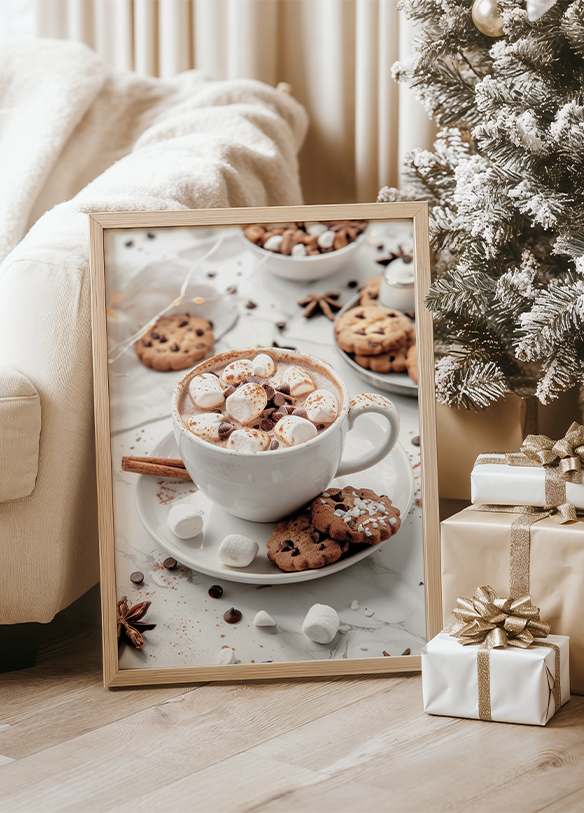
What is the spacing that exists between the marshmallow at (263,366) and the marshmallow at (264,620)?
11.4 inches

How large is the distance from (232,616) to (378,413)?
30 centimetres

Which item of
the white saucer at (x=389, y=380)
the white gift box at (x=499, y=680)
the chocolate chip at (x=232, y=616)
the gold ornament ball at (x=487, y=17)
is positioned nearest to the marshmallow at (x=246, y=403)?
the white saucer at (x=389, y=380)

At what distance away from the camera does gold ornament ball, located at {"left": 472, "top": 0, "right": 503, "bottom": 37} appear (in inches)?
34.4

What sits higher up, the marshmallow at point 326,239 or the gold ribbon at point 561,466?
the marshmallow at point 326,239

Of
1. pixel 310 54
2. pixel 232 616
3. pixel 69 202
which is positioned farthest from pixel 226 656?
pixel 310 54

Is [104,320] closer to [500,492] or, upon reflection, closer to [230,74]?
[500,492]

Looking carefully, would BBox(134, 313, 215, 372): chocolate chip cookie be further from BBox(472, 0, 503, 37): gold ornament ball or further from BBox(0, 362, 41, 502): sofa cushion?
BBox(472, 0, 503, 37): gold ornament ball

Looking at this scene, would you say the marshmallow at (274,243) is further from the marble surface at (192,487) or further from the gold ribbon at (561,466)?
the gold ribbon at (561,466)

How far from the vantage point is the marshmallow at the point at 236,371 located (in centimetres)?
93

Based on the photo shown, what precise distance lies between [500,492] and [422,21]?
2.03ft


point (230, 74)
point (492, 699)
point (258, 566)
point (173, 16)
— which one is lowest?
point (492, 699)

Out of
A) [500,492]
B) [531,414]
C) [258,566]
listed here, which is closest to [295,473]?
[258,566]

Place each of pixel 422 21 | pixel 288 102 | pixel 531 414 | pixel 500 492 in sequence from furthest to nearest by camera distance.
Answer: pixel 288 102, pixel 531 414, pixel 422 21, pixel 500 492

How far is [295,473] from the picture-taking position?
892 millimetres
